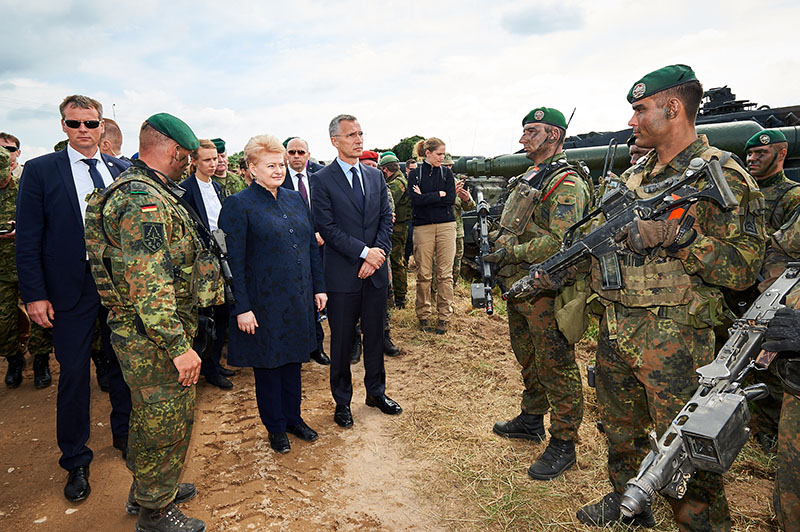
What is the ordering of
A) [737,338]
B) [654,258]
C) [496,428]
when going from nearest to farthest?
[737,338] → [654,258] → [496,428]

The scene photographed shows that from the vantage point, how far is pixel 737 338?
74.2 inches

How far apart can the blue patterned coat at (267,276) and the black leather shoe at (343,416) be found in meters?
0.78

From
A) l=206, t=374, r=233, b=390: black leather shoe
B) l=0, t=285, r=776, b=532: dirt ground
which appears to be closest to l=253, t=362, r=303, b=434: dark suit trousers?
l=0, t=285, r=776, b=532: dirt ground

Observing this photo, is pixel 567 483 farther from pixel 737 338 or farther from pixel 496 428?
pixel 737 338

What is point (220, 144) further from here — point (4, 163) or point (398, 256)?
point (398, 256)

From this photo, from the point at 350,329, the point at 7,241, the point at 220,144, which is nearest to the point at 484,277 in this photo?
the point at 350,329

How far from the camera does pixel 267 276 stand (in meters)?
3.41

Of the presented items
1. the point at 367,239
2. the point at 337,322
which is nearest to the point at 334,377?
the point at 337,322

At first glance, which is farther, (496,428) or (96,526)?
(496,428)

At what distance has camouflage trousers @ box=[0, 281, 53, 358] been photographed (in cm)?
452

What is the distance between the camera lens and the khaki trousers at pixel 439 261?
252 inches

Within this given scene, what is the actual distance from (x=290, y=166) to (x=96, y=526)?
403cm

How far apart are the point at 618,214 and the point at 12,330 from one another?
5.48 m

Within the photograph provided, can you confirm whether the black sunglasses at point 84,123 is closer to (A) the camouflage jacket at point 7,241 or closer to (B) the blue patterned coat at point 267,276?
(B) the blue patterned coat at point 267,276
